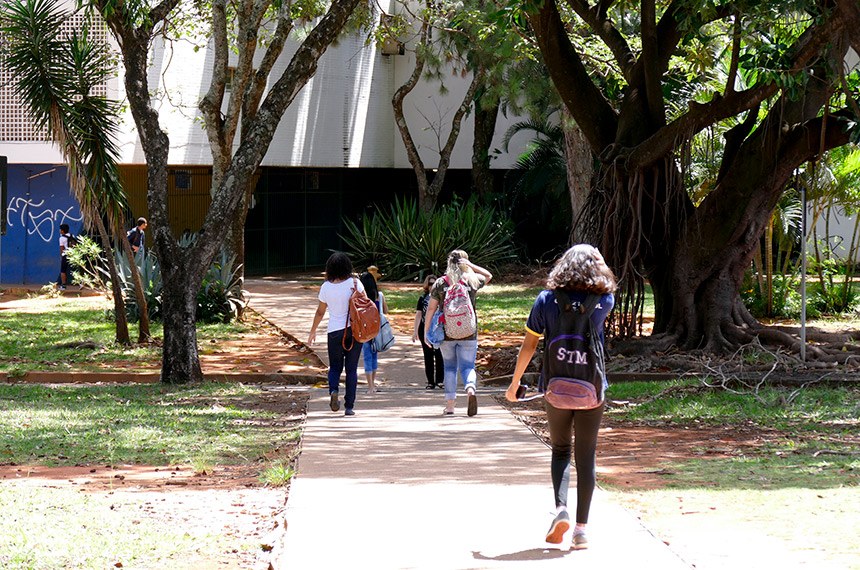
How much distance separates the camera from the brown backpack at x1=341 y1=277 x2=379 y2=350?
10.9m

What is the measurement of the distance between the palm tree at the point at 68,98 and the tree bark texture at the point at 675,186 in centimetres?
594

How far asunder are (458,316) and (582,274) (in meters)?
4.81

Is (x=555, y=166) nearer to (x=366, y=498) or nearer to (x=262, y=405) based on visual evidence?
(x=262, y=405)

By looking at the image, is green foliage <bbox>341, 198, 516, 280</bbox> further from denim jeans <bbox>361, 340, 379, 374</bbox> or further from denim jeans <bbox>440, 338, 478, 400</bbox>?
denim jeans <bbox>440, 338, 478, 400</bbox>

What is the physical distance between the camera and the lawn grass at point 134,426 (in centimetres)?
880

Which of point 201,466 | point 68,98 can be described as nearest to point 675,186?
point 68,98

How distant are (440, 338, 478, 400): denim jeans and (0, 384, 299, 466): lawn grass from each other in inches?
67.7

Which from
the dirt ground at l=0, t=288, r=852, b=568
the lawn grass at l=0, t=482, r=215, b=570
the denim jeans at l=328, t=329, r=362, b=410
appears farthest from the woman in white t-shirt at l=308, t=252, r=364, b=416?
the lawn grass at l=0, t=482, r=215, b=570

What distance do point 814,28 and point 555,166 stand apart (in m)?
17.6

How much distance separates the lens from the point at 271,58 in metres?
17.7

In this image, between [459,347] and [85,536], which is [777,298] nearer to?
[459,347]

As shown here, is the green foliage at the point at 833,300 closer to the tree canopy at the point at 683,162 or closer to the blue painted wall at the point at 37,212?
the tree canopy at the point at 683,162

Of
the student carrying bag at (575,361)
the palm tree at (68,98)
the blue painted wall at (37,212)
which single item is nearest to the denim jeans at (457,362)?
the student carrying bag at (575,361)

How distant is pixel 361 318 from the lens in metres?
10.9
